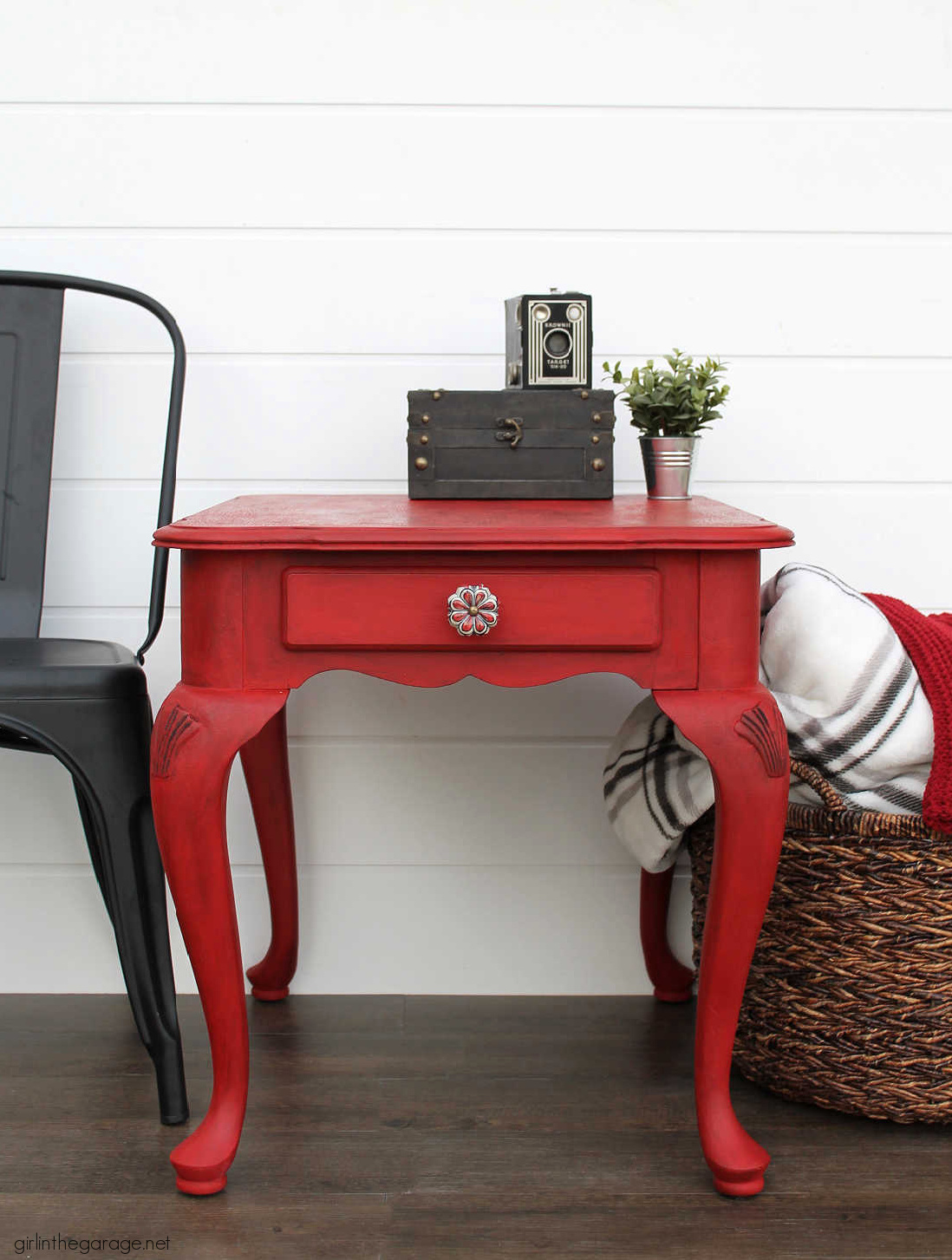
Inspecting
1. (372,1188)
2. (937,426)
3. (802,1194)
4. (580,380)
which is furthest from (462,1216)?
(937,426)

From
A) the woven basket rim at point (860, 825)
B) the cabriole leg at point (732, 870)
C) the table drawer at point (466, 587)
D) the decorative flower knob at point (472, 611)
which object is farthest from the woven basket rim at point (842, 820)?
the decorative flower knob at point (472, 611)

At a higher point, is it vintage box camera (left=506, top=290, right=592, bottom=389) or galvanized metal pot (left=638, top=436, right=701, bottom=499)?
vintage box camera (left=506, top=290, right=592, bottom=389)

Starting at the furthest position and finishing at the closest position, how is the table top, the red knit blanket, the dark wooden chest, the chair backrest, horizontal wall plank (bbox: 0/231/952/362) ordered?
horizontal wall plank (bbox: 0/231/952/362) → the chair backrest → the dark wooden chest → the red knit blanket → the table top

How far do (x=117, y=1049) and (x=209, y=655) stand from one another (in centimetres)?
65

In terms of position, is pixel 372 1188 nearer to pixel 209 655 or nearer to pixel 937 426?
pixel 209 655

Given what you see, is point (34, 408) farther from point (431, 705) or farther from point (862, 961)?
point (862, 961)

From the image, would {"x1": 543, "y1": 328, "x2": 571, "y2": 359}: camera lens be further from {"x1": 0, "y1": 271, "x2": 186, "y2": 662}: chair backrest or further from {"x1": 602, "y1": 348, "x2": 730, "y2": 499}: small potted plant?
{"x1": 0, "y1": 271, "x2": 186, "y2": 662}: chair backrest

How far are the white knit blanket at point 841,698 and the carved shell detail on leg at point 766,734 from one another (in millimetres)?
124

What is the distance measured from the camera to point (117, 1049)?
4.88 ft

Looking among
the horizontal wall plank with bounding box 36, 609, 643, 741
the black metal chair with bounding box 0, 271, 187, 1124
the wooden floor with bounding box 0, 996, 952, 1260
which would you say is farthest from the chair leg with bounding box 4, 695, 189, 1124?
the horizontal wall plank with bounding box 36, 609, 643, 741

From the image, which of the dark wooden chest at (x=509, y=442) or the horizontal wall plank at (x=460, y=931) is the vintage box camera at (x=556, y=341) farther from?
the horizontal wall plank at (x=460, y=931)

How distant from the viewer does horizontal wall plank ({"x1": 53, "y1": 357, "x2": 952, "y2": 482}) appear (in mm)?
1632

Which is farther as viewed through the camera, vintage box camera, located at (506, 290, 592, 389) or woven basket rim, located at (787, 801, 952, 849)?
vintage box camera, located at (506, 290, 592, 389)

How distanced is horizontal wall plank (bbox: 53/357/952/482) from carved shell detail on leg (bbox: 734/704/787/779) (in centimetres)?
59
